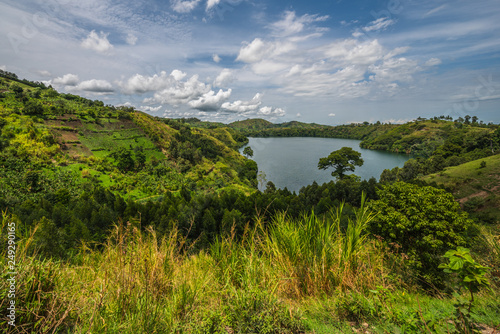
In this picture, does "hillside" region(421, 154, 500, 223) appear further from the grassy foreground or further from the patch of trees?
the patch of trees

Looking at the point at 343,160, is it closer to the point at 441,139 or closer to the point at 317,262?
the point at 317,262

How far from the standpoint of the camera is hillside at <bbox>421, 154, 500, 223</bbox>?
32375mm

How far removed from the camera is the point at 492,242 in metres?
3.62

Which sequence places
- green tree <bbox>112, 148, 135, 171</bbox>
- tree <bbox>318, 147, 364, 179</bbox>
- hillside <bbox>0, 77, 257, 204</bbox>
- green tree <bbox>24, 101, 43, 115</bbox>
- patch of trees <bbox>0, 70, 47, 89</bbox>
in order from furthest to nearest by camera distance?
patch of trees <bbox>0, 70, 47, 89</bbox>, green tree <bbox>24, 101, 43, 115</bbox>, green tree <bbox>112, 148, 135, 171</bbox>, tree <bbox>318, 147, 364, 179</bbox>, hillside <bbox>0, 77, 257, 204</bbox>

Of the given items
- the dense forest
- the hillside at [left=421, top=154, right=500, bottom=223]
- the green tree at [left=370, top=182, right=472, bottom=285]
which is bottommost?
the hillside at [left=421, top=154, right=500, bottom=223]

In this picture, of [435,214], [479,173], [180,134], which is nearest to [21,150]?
[180,134]

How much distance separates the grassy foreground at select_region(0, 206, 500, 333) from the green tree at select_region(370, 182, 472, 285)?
6366mm

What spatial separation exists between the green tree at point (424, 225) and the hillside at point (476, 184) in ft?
94.4

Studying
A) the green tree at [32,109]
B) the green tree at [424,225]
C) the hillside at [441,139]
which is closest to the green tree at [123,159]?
the green tree at [32,109]

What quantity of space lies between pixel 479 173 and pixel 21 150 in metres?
93.6

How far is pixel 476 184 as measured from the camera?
38.2 metres

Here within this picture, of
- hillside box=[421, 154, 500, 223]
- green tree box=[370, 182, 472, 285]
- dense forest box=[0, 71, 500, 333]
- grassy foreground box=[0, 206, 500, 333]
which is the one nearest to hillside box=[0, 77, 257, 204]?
dense forest box=[0, 71, 500, 333]

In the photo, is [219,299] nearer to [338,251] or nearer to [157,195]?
[338,251]

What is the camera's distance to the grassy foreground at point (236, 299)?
70.1 inches
